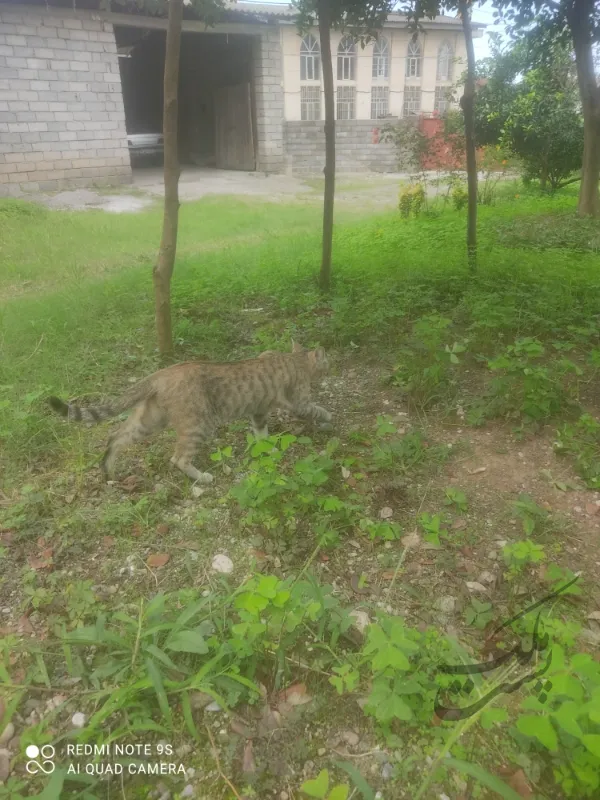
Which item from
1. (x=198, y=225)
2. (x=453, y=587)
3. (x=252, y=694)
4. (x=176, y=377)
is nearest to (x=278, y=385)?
(x=176, y=377)

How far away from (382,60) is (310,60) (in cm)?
238

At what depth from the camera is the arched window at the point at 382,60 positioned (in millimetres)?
16281

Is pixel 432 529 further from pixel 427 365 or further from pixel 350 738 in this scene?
pixel 427 365

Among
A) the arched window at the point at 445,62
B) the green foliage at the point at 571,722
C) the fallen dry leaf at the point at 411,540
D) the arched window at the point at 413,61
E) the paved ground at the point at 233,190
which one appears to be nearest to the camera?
the green foliage at the point at 571,722

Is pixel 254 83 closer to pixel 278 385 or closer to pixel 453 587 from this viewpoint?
pixel 278 385

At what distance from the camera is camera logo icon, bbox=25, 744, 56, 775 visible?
202 centimetres

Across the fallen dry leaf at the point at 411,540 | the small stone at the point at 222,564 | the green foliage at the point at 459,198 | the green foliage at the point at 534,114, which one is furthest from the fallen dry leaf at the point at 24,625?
the green foliage at the point at 534,114

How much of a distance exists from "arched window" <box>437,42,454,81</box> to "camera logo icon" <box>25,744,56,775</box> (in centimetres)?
2011

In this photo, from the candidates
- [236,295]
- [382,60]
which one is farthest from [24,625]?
[382,60]

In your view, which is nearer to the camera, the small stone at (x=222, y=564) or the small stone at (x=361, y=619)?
the small stone at (x=361, y=619)

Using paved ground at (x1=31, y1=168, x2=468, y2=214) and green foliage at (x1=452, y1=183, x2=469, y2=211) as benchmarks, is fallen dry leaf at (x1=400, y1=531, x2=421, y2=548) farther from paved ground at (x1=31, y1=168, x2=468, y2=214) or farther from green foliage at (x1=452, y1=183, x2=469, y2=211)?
green foliage at (x1=452, y1=183, x2=469, y2=211)

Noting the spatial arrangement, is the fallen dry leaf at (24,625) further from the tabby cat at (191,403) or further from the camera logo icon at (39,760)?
the tabby cat at (191,403)

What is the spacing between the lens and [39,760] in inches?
80.5

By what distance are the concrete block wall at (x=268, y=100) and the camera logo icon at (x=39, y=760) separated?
16.4 meters
